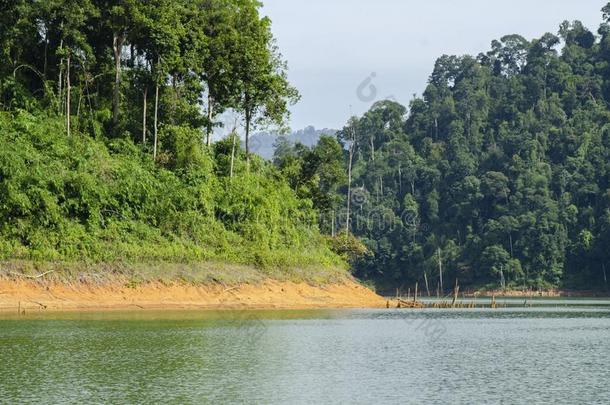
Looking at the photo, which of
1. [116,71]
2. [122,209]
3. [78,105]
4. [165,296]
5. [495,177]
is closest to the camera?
[165,296]

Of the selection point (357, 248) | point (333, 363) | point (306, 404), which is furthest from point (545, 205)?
point (306, 404)

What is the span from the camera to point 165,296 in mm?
60625

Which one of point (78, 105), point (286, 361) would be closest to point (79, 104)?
point (78, 105)

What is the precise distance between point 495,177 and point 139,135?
9922 cm

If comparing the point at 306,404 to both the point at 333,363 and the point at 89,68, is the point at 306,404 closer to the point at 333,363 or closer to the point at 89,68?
the point at 333,363

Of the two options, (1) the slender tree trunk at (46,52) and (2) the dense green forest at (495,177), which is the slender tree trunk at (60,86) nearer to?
(1) the slender tree trunk at (46,52)

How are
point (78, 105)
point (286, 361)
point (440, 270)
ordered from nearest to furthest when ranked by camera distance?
point (286, 361) → point (78, 105) → point (440, 270)

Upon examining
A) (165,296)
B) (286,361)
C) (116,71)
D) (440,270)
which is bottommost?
(286,361)

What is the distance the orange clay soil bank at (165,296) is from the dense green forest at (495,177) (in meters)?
62.3

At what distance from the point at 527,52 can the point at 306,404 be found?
18139 centimetres

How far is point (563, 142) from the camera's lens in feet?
547

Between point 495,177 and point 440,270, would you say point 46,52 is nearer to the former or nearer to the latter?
point 440,270

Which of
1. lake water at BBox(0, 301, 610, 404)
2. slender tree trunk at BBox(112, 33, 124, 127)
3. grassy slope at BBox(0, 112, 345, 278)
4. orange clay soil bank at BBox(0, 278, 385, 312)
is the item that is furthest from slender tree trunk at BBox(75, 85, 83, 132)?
lake water at BBox(0, 301, 610, 404)

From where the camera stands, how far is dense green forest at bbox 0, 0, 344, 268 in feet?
196
